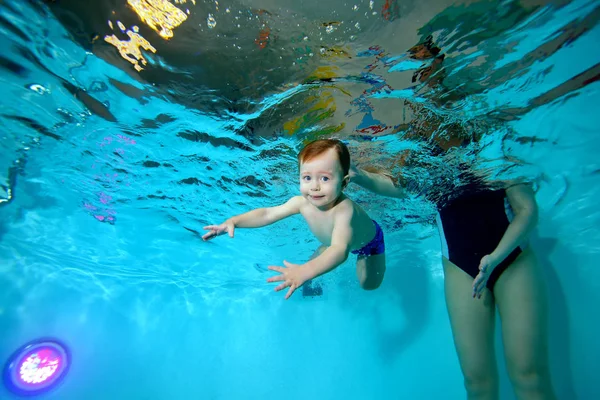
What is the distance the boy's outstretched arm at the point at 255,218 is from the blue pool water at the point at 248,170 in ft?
6.27

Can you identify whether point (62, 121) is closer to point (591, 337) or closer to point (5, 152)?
point (5, 152)

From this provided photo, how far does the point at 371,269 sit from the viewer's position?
7590 millimetres

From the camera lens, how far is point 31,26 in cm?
404

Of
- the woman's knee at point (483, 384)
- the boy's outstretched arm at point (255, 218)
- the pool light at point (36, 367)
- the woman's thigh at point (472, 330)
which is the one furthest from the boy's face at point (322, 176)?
the pool light at point (36, 367)

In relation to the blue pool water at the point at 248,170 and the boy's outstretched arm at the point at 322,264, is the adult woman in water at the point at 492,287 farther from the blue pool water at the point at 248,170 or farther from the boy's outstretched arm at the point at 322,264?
the boy's outstretched arm at the point at 322,264

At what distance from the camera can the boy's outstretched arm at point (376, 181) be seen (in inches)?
227

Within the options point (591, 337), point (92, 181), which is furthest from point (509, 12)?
point (591, 337)

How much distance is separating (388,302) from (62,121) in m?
19.7

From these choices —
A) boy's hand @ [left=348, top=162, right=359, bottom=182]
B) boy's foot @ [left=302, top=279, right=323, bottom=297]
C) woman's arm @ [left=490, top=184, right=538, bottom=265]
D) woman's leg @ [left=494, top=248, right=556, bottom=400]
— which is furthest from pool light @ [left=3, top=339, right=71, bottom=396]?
woman's arm @ [left=490, top=184, right=538, bottom=265]

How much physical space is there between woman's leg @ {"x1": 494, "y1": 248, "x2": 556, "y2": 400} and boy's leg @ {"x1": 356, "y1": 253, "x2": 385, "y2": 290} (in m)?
2.67

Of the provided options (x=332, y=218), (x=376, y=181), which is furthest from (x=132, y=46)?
(x=376, y=181)

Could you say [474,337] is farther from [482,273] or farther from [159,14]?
[159,14]

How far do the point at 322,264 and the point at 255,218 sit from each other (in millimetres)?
1966

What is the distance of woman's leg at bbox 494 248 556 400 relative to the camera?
4566 mm
